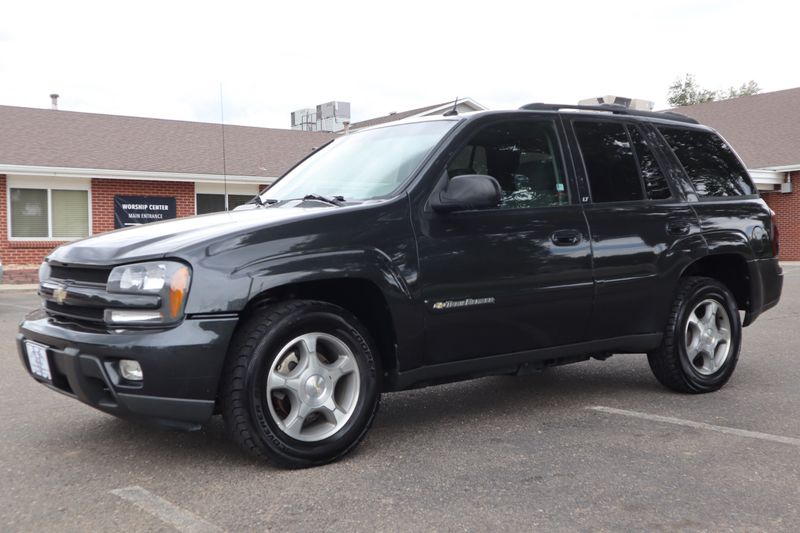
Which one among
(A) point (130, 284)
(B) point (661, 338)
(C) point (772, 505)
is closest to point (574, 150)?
(B) point (661, 338)

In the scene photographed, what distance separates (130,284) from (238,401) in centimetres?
73

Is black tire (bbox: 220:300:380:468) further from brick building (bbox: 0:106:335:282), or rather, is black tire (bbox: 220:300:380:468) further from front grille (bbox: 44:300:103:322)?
brick building (bbox: 0:106:335:282)

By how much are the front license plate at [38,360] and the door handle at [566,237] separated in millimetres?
2845

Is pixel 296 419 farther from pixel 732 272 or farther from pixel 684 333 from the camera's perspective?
pixel 732 272

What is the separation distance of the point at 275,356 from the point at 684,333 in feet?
10.0

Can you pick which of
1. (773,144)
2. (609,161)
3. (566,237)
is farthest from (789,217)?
(566,237)

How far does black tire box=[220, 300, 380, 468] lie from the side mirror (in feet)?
2.72

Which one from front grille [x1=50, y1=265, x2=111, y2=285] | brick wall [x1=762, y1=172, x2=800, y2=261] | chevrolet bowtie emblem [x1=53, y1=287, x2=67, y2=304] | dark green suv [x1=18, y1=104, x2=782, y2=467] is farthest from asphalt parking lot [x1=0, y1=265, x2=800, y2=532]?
brick wall [x1=762, y1=172, x2=800, y2=261]

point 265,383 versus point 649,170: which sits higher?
point 649,170

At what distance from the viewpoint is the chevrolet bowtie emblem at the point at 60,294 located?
13.7 feet

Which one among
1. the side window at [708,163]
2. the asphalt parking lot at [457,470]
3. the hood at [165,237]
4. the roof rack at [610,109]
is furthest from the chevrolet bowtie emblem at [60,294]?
the side window at [708,163]

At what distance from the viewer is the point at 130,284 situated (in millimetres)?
3867

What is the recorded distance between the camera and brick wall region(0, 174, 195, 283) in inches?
798

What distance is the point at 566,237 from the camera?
5.05 m
